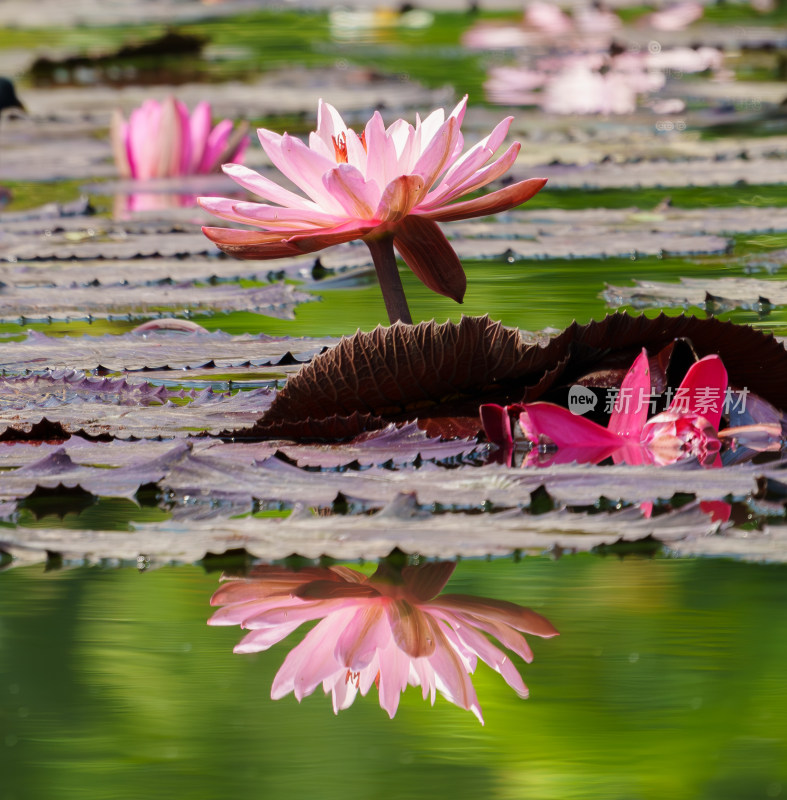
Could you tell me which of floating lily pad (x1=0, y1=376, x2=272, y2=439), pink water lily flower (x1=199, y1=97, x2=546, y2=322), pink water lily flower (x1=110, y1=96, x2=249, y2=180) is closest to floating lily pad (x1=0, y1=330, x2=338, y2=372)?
floating lily pad (x1=0, y1=376, x2=272, y2=439)

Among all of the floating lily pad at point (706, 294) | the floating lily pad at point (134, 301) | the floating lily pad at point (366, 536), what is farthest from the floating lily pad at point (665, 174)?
the floating lily pad at point (366, 536)

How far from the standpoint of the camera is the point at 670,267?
8.23 feet

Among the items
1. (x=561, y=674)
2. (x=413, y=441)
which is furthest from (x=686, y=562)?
(x=413, y=441)

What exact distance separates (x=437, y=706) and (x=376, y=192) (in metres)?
0.61

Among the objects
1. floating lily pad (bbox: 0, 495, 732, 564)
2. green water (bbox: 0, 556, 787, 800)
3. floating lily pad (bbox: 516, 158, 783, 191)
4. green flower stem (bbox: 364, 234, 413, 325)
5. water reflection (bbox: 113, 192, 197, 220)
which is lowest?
green water (bbox: 0, 556, 787, 800)

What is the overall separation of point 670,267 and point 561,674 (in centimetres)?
173

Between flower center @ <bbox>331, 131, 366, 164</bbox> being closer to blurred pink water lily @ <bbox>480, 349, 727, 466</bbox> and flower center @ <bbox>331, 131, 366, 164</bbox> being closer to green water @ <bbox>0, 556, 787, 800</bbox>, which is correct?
blurred pink water lily @ <bbox>480, 349, 727, 466</bbox>

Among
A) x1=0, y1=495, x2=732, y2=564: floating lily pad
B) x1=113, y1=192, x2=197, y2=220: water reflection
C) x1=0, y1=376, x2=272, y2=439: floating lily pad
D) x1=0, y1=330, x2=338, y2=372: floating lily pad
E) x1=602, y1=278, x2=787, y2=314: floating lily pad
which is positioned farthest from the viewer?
x1=113, y1=192, x2=197, y2=220: water reflection

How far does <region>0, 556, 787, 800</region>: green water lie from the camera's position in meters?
0.77

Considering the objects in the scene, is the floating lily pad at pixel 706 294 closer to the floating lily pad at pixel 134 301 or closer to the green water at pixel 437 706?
the floating lily pad at pixel 134 301

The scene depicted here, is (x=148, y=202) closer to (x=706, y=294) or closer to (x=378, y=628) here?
(x=706, y=294)

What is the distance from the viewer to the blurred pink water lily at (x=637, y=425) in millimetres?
1235

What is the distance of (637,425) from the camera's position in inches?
50.4

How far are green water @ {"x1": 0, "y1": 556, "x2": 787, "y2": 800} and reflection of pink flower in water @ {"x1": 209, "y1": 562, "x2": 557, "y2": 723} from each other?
12 mm
